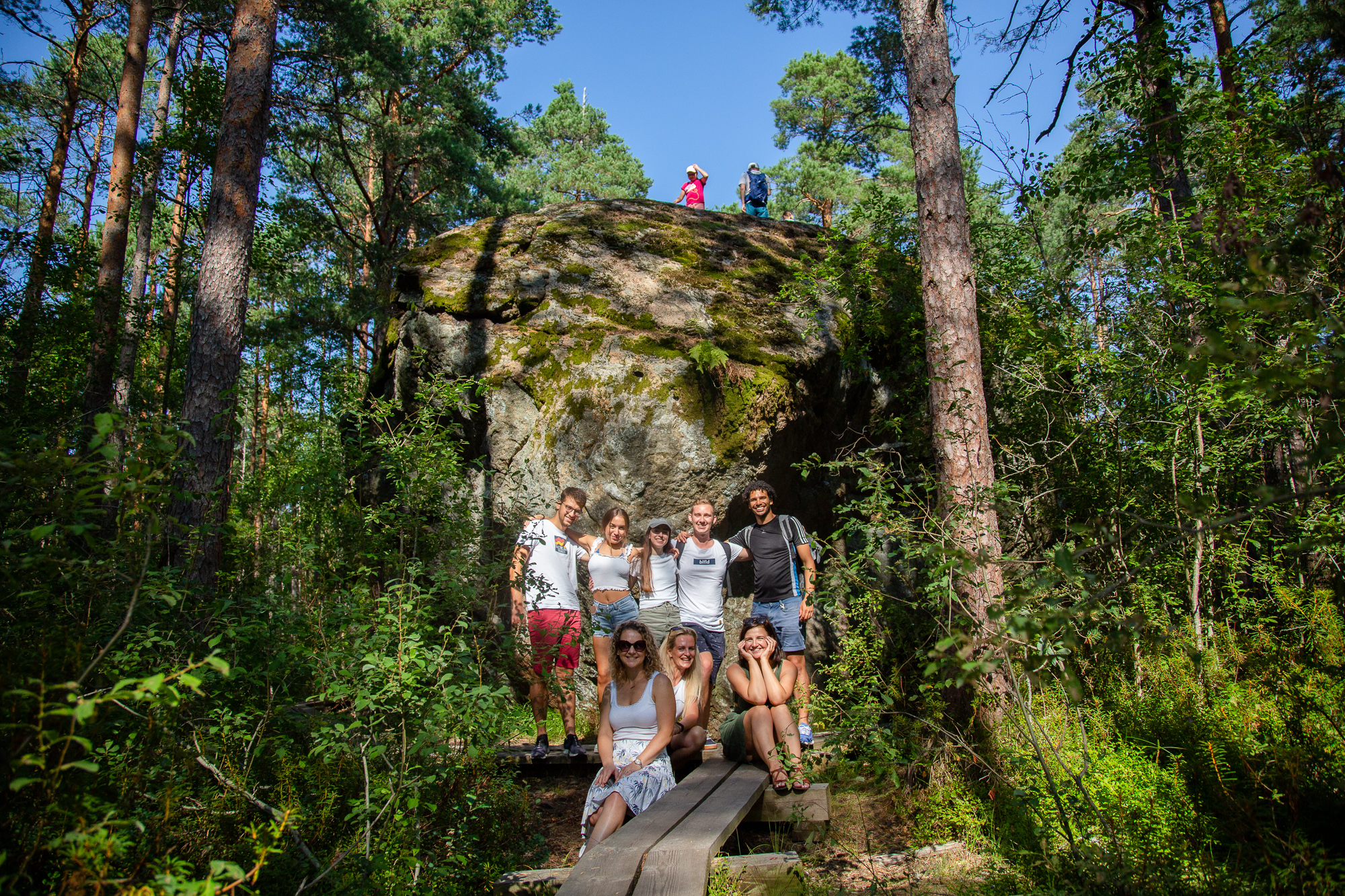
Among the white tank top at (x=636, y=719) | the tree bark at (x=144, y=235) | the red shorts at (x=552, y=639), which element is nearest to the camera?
the white tank top at (x=636, y=719)

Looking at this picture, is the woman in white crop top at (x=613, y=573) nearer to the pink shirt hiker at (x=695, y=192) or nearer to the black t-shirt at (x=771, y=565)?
the black t-shirt at (x=771, y=565)

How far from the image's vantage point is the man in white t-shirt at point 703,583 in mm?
5543

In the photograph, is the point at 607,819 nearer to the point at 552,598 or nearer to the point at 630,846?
the point at 630,846

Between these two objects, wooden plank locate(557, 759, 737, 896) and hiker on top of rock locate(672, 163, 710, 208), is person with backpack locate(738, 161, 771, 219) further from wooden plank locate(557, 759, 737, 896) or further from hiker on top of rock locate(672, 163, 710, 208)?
wooden plank locate(557, 759, 737, 896)

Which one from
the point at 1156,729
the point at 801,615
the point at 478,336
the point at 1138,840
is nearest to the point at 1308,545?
the point at 1138,840

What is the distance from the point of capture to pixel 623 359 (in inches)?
280

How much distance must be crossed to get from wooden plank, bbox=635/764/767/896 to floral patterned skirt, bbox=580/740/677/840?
30cm

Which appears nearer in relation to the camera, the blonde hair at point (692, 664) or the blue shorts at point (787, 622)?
the blonde hair at point (692, 664)

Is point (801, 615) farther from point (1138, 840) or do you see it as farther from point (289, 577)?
point (289, 577)

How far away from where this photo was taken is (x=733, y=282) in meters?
8.47

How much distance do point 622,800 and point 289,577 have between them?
2.27m

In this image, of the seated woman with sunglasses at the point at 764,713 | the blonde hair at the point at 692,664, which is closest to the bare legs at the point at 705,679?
the blonde hair at the point at 692,664

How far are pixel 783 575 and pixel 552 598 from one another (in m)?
1.71

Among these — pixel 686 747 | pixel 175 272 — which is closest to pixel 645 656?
pixel 686 747
